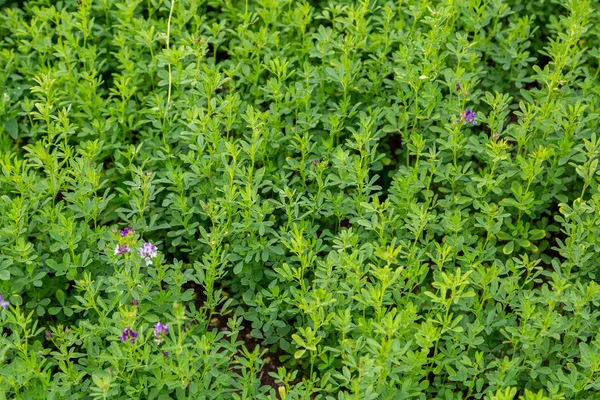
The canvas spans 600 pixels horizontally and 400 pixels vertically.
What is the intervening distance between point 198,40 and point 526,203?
1.88 metres

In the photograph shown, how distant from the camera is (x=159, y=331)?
3707mm

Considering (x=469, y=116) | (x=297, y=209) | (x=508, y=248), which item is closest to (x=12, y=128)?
(x=297, y=209)

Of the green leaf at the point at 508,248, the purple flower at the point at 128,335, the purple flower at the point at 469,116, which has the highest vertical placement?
the purple flower at the point at 469,116

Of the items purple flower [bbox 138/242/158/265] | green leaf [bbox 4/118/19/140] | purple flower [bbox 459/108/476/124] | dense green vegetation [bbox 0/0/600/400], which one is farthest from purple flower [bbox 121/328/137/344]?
purple flower [bbox 459/108/476/124]

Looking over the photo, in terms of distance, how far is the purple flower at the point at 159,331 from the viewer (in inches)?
144

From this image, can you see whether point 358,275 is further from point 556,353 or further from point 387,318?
point 556,353

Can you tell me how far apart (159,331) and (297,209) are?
97 cm

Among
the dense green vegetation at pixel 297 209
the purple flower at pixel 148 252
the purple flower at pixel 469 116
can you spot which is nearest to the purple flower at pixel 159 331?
the dense green vegetation at pixel 297 209

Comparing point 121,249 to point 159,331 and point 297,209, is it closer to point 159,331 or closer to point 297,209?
point 159,331

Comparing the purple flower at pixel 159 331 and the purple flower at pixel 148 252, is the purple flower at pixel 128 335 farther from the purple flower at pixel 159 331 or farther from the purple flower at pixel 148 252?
the purple flower at pixel 148 252

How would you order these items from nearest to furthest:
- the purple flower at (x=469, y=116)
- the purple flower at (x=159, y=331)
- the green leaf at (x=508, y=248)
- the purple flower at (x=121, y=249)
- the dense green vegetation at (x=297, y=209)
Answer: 1. the purple flower at (x=159, y=331)
2. the dense green vegetation at (x=297, y=209)
3. the purple flower at (x=121, y=249)
4. the green leaf at (x=508, y=248)
5. the purple flower at (x=469, y=116)

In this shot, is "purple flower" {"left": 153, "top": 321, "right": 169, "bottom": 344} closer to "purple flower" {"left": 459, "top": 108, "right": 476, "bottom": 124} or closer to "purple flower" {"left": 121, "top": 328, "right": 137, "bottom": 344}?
"purple flower" {"left": 121, "top": 328, "right": 137, "bottom": 344}

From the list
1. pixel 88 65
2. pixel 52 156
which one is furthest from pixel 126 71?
pixel 52 156

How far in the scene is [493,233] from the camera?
4.23m
